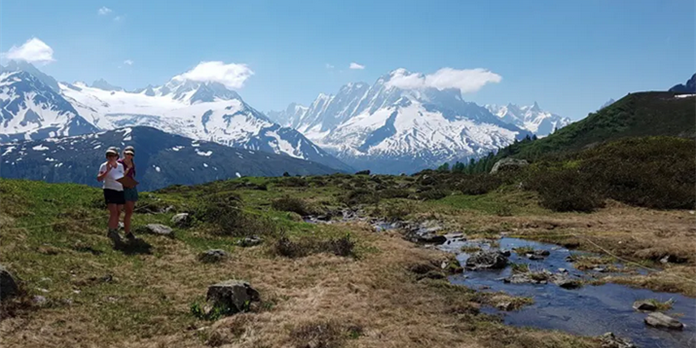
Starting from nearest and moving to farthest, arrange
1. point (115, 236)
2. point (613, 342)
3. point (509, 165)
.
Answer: point (613, 342) → point (115, 236) → point (509, 165)

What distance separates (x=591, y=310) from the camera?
1509 centimetres

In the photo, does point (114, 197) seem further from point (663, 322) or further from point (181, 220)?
point (663, 322)

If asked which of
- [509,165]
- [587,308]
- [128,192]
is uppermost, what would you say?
[509,165]

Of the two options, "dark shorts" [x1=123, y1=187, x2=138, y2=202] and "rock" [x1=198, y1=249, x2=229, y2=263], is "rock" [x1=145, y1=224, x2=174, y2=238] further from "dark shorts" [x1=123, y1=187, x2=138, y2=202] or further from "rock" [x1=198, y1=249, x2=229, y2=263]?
"rock" [x1=198, y1=249, x2=229, y2=263]

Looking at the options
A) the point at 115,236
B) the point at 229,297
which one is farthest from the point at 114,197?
the point at 229,297

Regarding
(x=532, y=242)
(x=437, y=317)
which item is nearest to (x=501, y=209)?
(x=532, y=242)

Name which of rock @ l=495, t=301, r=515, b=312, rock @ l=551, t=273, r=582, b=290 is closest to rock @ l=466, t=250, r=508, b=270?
rock @ l=551, t=273, r=582, b=290

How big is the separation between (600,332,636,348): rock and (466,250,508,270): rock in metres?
9.30

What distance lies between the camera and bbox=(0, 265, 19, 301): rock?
11.4 metres

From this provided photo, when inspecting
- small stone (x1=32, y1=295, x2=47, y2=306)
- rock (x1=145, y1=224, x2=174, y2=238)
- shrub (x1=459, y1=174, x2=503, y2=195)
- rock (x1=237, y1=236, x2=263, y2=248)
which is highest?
shrub (x1=459, y1=174, x2=503, y2=195)

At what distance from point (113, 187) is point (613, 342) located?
18.5 m

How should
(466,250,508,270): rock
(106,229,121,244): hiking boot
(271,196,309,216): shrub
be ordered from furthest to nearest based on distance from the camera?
(271,196,309,216): shrub < (466,250,508,270): rock < (106,229,121,244): hiking boot

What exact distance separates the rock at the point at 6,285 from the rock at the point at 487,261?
1758 cm

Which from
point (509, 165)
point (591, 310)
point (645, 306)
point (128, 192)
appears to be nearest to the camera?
point (645, 306)
